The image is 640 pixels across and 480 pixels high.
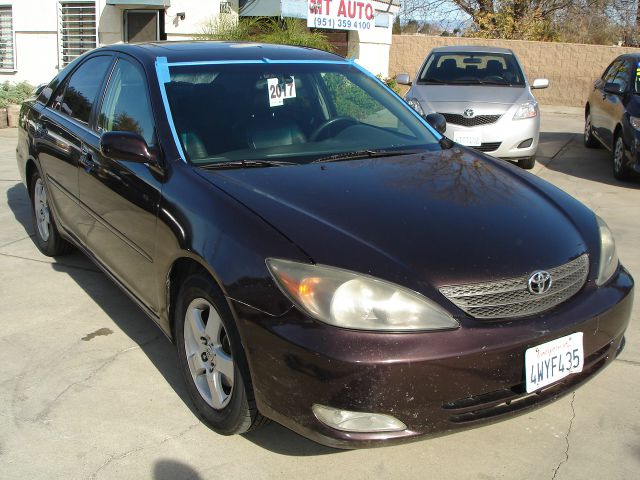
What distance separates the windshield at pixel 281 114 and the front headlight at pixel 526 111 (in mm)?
4700

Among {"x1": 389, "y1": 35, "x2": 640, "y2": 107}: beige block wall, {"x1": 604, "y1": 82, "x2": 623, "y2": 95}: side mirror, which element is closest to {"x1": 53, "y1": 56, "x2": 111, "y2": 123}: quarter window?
{"x1": 604, "y1": 82, "x2": 623, "y2": 95}: side mirror

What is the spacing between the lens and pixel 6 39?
1526 centimetres

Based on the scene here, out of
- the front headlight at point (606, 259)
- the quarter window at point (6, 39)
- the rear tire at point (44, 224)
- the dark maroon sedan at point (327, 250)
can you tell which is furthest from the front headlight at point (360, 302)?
the quarter window at point (6, 39)

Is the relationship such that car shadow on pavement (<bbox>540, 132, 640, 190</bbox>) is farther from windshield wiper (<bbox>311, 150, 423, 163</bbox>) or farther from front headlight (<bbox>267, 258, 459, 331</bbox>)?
front headlight (<bbox>267, 258, 459, 331</bbox>)

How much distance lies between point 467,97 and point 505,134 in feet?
2.30

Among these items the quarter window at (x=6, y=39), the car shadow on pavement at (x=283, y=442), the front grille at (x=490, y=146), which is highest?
the quarter window at (x=6, y=39)

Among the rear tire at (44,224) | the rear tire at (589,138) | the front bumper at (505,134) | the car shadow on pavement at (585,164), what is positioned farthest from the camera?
the rear tire at (589,138)

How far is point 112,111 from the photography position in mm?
4250

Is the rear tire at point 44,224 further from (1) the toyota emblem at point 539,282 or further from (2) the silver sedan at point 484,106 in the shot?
(2) the silver sedan at point 484,106

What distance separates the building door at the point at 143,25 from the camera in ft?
45.0

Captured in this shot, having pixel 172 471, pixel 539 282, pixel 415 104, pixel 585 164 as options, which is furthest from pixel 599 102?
pixel 172 471

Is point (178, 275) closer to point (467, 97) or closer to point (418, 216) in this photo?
point (418, 216)

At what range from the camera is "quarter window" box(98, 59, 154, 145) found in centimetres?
381

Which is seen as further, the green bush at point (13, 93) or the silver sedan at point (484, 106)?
the green bush at point (13, 93)
